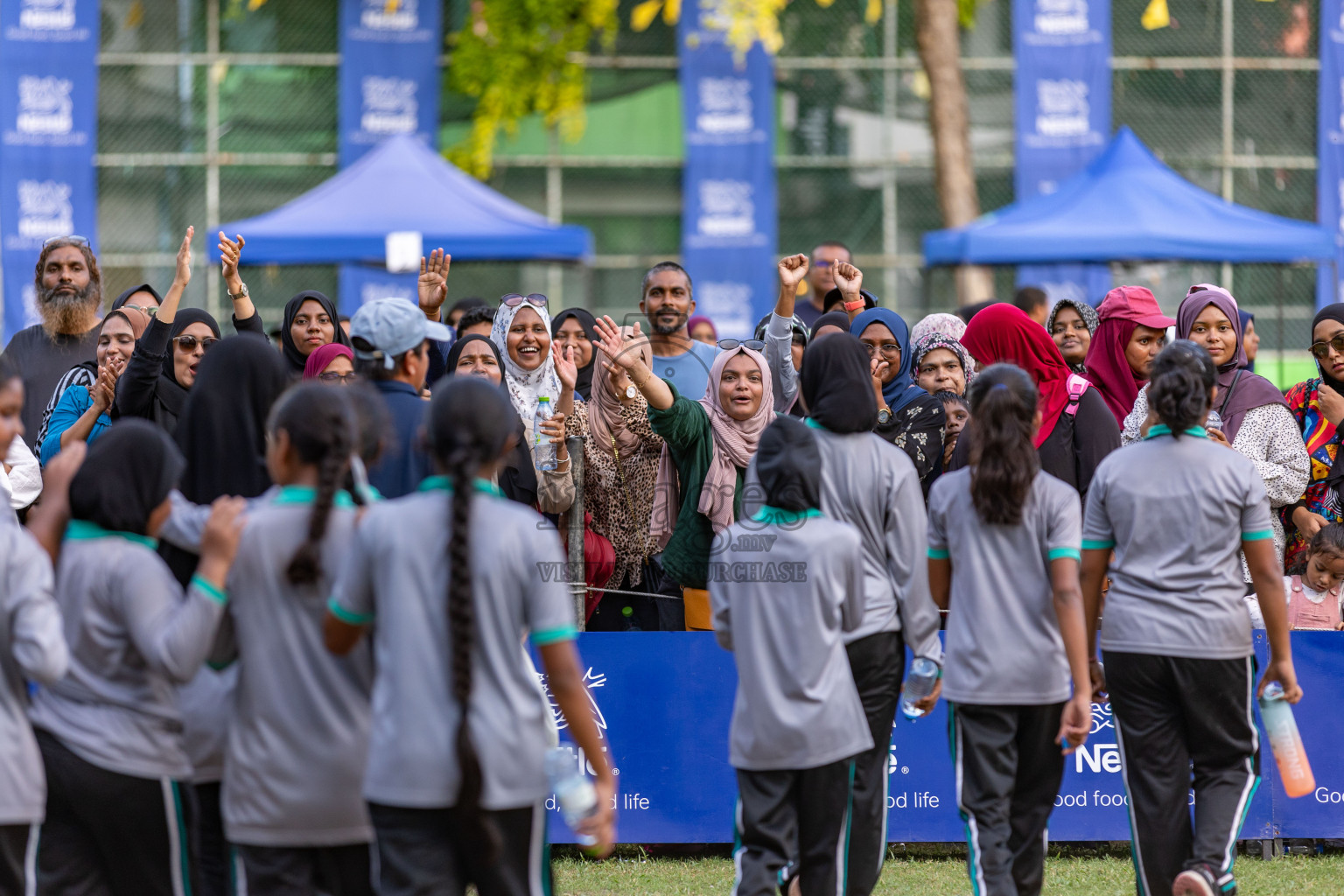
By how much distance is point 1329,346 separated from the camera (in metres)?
6.39

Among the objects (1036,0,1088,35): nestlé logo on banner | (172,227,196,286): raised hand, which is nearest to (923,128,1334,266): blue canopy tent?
(1036,0,1088,35): nestlé logo on banner

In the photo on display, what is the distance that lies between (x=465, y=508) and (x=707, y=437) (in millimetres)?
2694

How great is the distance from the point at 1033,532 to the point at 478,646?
1883mm

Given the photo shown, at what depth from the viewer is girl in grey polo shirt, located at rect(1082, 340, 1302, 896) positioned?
14.2 feet

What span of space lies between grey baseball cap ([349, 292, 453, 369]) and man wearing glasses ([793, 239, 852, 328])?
3.83m

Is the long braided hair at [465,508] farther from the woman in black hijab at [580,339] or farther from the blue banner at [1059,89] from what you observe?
the blue banner at [1059,89]

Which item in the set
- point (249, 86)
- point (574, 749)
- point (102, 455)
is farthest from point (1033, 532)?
point (249, 86)

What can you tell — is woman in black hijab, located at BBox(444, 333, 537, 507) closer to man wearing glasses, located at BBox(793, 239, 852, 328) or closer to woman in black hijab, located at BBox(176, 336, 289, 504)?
woman in black hijab, located at BBox(176, 336, 289, 504)

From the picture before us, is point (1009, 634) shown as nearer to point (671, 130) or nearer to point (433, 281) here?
point (433, 281)

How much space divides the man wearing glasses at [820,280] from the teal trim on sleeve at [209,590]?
16.0ft

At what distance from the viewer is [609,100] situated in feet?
54.4

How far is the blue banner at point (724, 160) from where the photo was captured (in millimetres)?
15852

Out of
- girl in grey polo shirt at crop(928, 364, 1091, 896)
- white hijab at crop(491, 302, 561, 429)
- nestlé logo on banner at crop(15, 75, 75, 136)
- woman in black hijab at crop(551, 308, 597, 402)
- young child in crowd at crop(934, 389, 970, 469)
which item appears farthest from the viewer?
nestlé logo on banner at crop(15, 75, 75, 136)

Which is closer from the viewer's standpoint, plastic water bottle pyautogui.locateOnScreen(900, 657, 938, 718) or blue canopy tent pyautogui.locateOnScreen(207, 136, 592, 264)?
plastic water bottle pyautogui.locateOnScreen(900, 657, 938, 718)
